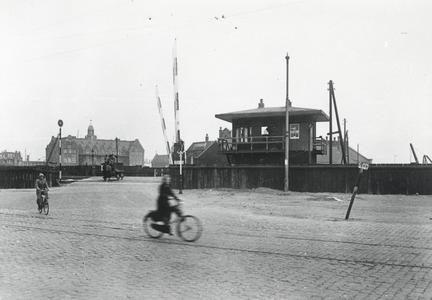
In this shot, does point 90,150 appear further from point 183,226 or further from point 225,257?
point 225,257

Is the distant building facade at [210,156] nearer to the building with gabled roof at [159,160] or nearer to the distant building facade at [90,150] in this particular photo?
the building with gabled roof at [159,160]

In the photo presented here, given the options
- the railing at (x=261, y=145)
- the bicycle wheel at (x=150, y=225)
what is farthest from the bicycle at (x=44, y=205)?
the railing at (x=261, y=145)

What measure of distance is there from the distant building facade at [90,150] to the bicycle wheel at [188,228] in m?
112

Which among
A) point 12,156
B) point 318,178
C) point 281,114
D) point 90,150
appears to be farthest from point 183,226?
point 12,156

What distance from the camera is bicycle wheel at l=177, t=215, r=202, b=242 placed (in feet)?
32.3

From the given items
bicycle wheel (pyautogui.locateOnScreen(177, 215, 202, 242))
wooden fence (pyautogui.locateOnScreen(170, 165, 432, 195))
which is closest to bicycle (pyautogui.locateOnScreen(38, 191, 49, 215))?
bicycle wheel (pyautogui.locateOnScreen(177, 215, 202, 242))

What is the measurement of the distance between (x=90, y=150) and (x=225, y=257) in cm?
12702

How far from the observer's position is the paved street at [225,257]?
5746 millimetres

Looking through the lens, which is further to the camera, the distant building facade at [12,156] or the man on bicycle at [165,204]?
the distant building facade at [12,156]

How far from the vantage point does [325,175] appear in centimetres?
2600

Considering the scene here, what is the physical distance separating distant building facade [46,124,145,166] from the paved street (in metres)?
109

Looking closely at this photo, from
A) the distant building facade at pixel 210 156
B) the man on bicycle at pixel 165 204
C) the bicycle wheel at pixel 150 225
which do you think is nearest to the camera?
the man on bicycle at pixel 165 204

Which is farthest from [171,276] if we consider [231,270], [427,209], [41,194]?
[427,209]

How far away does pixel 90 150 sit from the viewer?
129m
